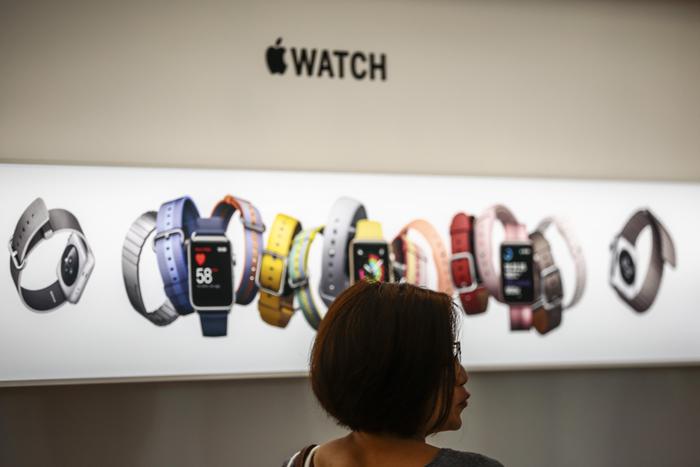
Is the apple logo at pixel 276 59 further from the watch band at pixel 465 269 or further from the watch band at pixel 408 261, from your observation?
the watch band at pixel 465 269

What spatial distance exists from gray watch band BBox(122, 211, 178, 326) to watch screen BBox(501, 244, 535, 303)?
146 centimetres

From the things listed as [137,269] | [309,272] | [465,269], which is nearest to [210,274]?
[137,269]

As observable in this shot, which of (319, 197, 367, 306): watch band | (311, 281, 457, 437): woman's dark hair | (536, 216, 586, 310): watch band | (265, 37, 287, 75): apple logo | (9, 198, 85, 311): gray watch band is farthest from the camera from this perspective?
(536, 216, 586, 310): watch band

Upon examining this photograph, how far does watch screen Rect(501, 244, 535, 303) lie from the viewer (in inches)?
120

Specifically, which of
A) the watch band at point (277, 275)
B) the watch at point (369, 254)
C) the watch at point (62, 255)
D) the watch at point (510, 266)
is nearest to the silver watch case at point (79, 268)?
the watch at point (62, 255)

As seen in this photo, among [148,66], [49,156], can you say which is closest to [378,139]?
[148,66]

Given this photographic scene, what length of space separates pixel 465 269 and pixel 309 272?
27.7 inches

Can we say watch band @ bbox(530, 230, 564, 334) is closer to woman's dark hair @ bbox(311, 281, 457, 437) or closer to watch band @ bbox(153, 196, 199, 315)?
watch band @ bbox(153, 196, 199, 315)

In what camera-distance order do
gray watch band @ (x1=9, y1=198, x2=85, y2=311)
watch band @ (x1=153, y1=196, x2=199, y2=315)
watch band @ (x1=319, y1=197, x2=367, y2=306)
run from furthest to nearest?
1. watch band @ (x1=319, y1=197, x2=367, y2=306)
2. watch band @ (x1=153, y1=196, x2=199, y2=315)
3. gray watch band @ (x1=9, y1=198, x2=85, y2=311)

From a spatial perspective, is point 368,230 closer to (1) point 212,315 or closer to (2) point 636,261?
(1) point 212,315

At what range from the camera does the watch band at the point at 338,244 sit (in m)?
2.90

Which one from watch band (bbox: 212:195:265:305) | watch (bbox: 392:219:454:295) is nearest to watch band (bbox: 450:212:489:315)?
watch (bbox: 392:219:454:295)

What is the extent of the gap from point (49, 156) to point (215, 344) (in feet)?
3.43

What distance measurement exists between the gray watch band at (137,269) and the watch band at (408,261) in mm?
964
